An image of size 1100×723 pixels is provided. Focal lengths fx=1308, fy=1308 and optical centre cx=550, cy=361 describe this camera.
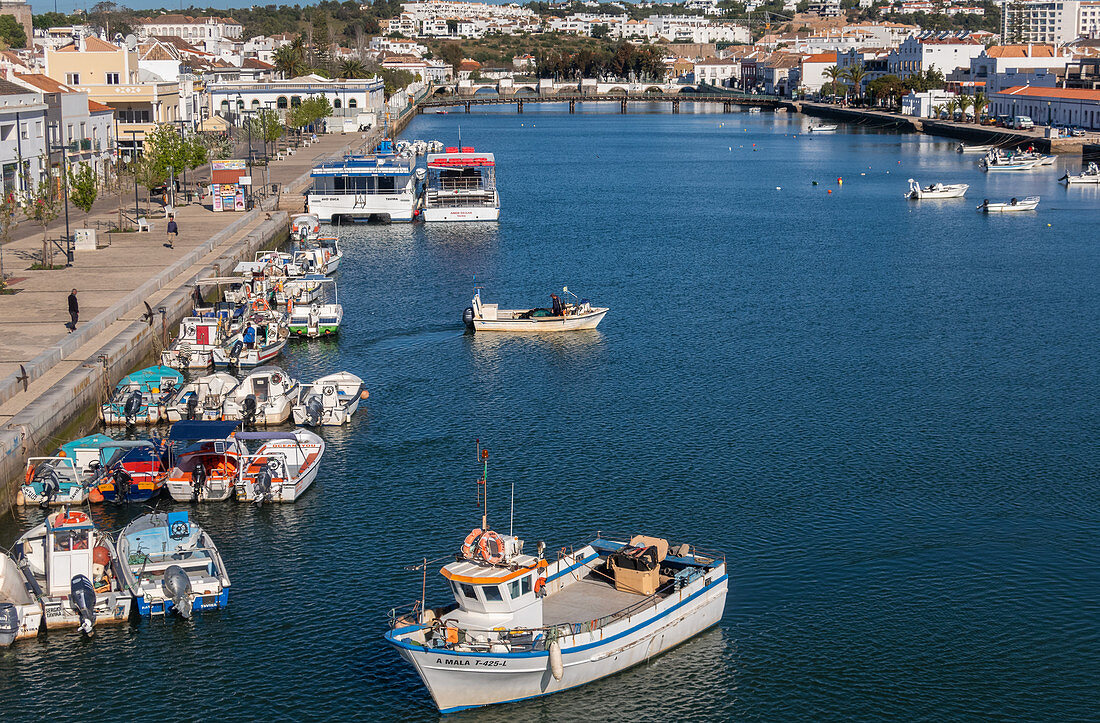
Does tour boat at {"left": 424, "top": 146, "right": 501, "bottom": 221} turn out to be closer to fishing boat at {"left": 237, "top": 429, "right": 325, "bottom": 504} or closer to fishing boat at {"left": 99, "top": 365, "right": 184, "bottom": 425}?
fishing boat at {"left": 99, "top": 365, "right": 184, "bottom": 425}

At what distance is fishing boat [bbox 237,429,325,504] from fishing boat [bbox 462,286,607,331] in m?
15.4

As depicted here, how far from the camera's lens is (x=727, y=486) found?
103ft

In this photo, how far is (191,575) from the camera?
982 inches

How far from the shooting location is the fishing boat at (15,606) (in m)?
23.2

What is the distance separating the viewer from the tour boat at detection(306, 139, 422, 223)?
75188mm

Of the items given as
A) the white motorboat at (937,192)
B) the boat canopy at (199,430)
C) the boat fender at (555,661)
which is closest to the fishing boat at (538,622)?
the boat fender at (555,661)

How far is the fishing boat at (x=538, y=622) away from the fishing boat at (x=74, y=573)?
5838 mm

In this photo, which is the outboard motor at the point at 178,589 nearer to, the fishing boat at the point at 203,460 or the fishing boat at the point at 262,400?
the fishing boat at the point at 203,460

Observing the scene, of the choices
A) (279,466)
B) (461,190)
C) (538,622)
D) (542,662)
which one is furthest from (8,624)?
(461,190)

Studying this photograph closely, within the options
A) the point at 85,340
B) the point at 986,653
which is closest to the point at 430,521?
the point at 986,653

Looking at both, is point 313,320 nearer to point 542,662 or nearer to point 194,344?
point 194,344

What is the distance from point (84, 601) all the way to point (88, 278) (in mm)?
27305

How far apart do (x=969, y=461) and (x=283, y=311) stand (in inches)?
971

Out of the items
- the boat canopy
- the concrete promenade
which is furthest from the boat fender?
the concrete promenade
